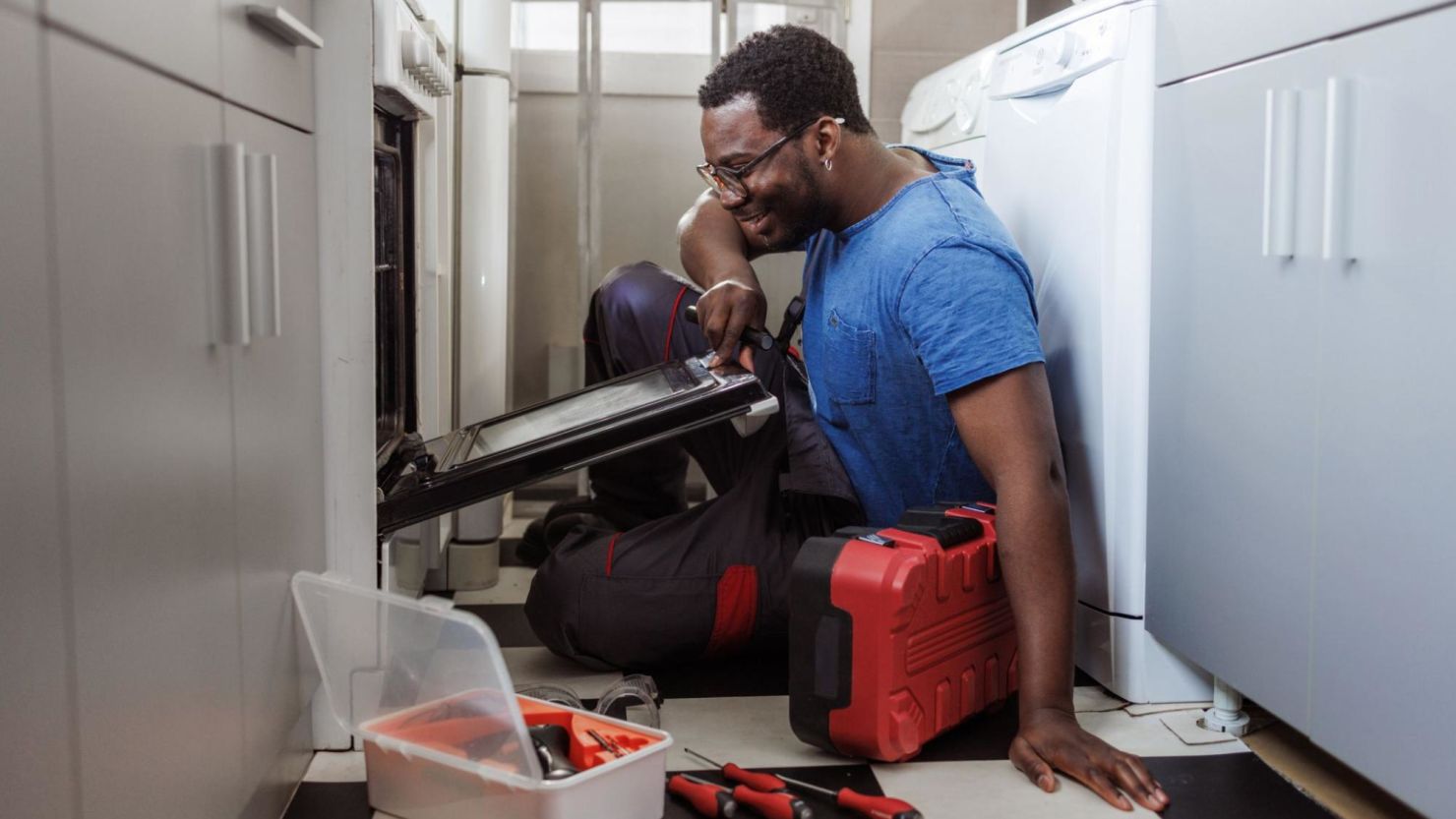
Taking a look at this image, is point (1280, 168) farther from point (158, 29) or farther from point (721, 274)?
point (158, 29)

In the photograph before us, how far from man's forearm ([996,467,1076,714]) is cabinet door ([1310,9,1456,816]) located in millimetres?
246

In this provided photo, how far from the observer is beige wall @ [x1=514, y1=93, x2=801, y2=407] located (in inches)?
109

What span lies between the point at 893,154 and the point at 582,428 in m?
0.55

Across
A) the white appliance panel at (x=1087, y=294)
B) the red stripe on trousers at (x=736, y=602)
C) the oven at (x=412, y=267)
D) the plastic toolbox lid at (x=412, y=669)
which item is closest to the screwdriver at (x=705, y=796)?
the plastic toolbox lid at (x=412, y=669)

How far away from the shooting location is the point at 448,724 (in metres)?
1.15

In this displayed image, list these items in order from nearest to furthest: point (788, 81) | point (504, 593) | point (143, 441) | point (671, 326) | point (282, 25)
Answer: point (143, 441), point (282, 25), point (788, 81), point (671, 326), point (504, 593)

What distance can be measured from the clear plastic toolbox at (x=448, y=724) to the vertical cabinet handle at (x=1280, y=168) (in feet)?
2.55

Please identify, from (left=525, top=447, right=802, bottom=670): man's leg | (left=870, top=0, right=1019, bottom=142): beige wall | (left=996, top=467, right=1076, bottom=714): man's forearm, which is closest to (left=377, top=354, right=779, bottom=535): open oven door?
(left=525, top=447, right=802, bottom=670): man's leg

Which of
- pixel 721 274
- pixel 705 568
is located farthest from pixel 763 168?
pixel 705 568

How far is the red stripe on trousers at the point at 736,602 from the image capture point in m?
1.67

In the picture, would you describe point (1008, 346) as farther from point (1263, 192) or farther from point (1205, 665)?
point (1205, 665)

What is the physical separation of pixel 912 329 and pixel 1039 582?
0.31 meters

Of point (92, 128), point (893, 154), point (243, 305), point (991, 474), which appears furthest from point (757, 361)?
point (92, 128)

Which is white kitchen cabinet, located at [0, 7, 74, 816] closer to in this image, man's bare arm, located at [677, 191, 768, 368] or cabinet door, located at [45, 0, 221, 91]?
cabinet door, located at [45, 0, 221, 91]
